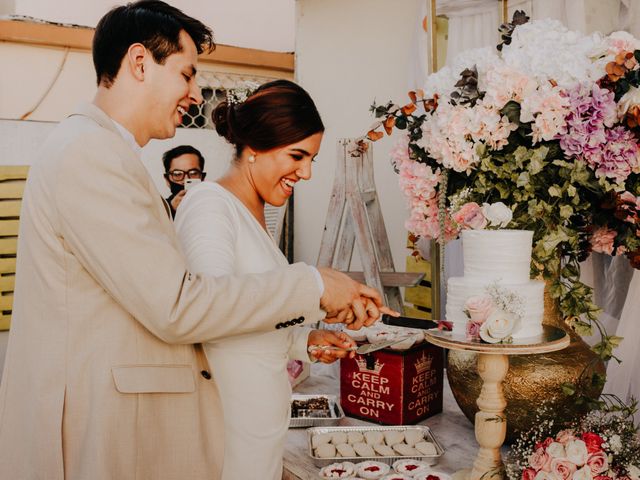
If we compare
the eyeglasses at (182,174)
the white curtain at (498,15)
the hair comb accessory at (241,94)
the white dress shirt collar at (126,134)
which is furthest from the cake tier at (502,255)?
the eyeglasses at (182,174)

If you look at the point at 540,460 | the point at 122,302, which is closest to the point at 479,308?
the point at 540,460

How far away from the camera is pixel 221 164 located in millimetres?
4441

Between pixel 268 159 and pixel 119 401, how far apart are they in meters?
0.67

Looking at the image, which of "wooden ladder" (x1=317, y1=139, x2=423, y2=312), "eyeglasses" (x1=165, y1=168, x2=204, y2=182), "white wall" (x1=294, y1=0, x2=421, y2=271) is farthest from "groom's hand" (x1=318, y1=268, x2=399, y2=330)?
"eyeglasses" (x1=165, y1=168, x2=204, y2=182)

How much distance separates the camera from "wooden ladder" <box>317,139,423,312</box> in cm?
239

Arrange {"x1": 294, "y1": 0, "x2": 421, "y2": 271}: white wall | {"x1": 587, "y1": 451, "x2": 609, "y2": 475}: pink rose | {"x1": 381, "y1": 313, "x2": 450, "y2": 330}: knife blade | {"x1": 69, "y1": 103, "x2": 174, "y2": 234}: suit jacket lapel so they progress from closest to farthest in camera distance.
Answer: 1. {"x1": 69, "y1": 103, "x2": 174, "y2": 234}: suit jacket lapel
2. {"x1": 587, "y1": 451, "x2": 609, "y2": 475}: pink rose
3. {"x1": 381, "y1": 313, "x2": 450, "y2": 330}: knife blade
4. {"x1": 294, "y1": 0, "x2": 421, "y2": 271}: white wall

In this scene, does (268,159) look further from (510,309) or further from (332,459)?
(332,459)

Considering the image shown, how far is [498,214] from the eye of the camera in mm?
1373

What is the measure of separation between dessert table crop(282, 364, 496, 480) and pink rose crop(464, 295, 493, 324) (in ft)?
1.65

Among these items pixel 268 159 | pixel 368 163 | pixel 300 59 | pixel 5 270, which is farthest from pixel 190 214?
pixel 5 270

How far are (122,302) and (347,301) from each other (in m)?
0.42

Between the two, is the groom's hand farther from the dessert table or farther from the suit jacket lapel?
the dessert table

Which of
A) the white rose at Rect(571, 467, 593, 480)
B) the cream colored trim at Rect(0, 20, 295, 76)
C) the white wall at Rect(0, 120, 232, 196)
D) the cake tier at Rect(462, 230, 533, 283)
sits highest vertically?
the cream colored trim at Rect(0, 20, 295, 76)

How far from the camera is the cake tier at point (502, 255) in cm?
135
